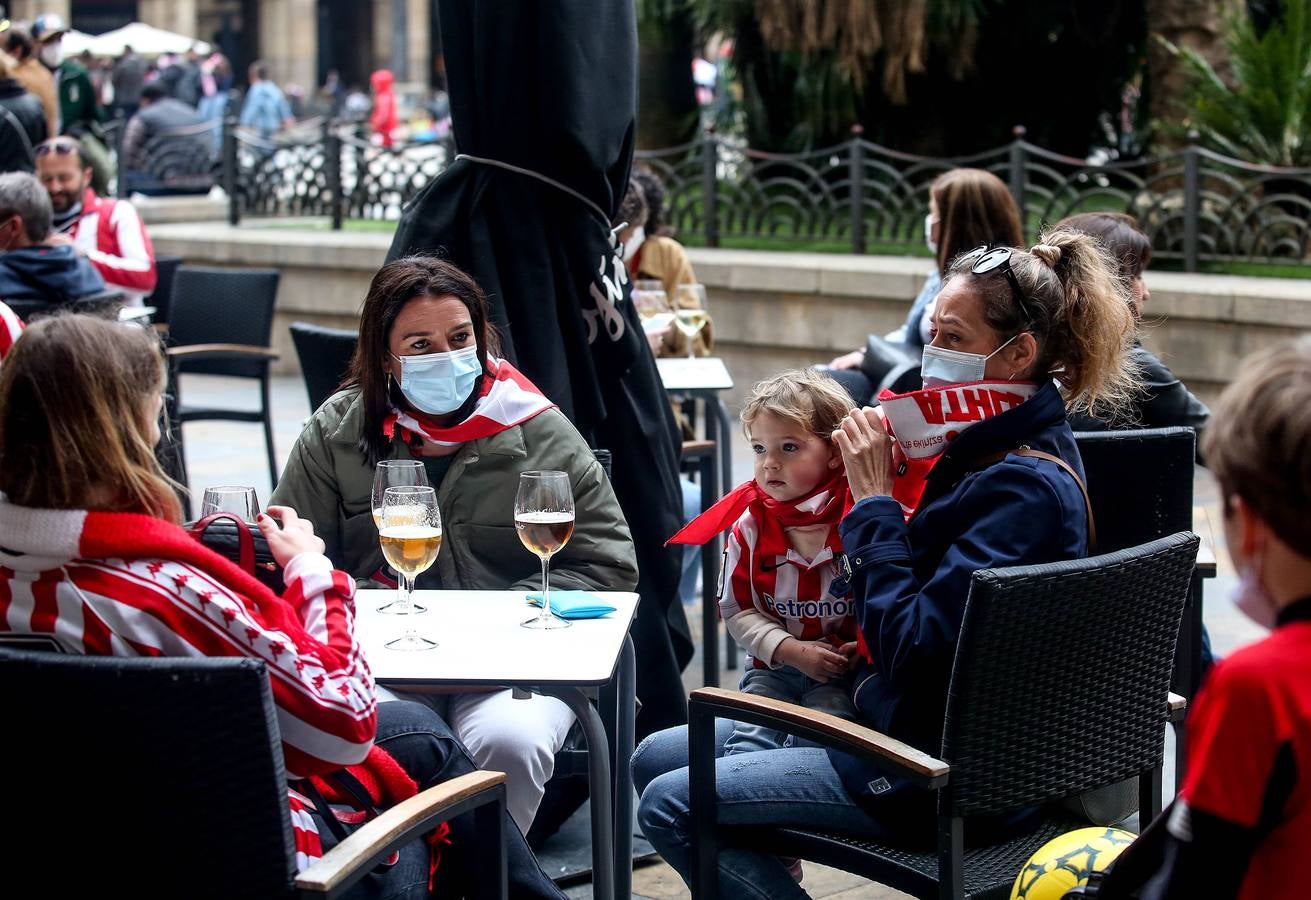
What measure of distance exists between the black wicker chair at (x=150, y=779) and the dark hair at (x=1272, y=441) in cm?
118

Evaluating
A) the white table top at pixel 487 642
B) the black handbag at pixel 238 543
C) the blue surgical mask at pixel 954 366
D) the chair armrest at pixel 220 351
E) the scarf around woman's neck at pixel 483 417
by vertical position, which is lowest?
the white table top at pixel 487 642

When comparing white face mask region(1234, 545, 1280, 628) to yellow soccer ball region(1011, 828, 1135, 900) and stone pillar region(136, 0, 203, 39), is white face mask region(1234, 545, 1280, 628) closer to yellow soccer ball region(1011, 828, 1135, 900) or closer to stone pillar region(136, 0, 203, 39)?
yellow soccer ball region(1011, 828, 1135, 900)

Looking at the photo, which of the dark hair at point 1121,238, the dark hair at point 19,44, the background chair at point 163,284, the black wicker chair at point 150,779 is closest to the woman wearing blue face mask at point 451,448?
the black wicker chair at point 150,779

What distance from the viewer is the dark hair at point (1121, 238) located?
13.6 feet

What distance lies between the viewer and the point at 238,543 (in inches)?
101

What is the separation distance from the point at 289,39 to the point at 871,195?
39.9 m

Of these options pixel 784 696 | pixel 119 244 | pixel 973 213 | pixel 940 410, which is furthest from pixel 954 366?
pixel 119 244

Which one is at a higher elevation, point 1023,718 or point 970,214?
point 970,214

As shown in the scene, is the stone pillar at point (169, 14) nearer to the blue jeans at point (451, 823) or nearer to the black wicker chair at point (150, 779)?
the blue jeans at point (451, 823)

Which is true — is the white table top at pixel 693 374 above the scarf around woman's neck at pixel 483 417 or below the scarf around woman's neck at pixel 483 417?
below

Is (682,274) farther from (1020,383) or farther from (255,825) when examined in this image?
(255,825)

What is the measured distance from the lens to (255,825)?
83.7 inches

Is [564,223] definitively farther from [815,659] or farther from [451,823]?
[451,823]

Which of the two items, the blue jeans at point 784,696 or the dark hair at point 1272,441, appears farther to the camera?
the blue jeans at point 784,696
